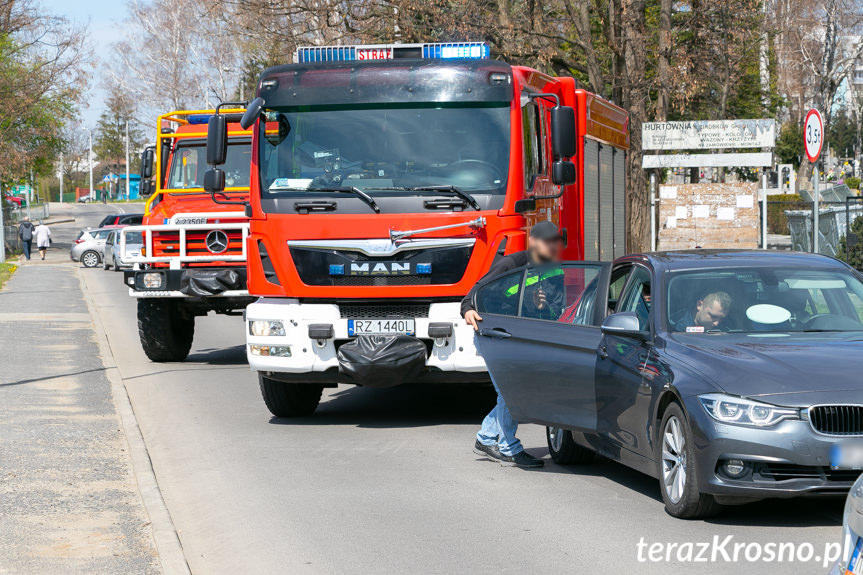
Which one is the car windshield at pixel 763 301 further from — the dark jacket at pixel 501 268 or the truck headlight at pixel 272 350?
the truck headlight at pixel 272 350

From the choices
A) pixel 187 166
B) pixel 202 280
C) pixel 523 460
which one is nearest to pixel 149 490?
pixel 523 460

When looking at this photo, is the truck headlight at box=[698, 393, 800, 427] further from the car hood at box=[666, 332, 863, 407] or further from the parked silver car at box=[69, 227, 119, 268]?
the parked silver car at box=[69, 227, 119, 268]

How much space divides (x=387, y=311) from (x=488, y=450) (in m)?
1.80

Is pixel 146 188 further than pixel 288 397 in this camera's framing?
Yes

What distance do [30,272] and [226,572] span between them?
37619 millimetres

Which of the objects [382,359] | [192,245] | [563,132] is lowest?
[382,359]

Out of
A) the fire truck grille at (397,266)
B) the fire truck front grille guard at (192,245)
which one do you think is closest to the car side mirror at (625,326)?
the fire truck grille at (397,266)

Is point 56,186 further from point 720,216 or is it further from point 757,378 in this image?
point 757,378

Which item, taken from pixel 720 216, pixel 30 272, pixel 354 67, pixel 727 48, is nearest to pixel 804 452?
pixel 354 67

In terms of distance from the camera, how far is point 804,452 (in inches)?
248

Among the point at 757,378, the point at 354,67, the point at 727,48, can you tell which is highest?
the point at 727,48

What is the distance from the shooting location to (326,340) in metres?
10.1

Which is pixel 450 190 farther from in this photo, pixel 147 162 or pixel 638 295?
pixel 147 162

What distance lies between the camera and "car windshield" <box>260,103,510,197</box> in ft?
33.6
